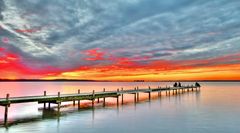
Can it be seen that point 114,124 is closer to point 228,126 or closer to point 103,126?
point 103,126

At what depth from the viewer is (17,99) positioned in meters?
26.1

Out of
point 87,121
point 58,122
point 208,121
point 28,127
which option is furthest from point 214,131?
point 28,127

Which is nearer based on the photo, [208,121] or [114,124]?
[114,124]

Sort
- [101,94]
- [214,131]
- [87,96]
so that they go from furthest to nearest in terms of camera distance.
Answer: [101,94]
[87,96]
[214,131]

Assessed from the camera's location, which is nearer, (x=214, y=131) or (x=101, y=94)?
(x=214, y=131)

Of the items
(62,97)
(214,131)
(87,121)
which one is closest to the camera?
(214,131)

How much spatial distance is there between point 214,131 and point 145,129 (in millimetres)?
5892

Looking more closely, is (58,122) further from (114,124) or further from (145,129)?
(145,129)

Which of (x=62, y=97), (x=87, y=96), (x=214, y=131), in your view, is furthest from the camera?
(x=87, y=96)

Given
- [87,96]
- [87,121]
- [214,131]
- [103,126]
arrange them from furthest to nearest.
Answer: [87,96], [87,121], [103,126], [214,131]

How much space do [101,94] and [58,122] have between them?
14.7 metres

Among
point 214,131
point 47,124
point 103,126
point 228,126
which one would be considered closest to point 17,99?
point 47,124

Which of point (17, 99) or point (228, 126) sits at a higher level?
point (17, 99)

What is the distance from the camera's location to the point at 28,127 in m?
21.5
